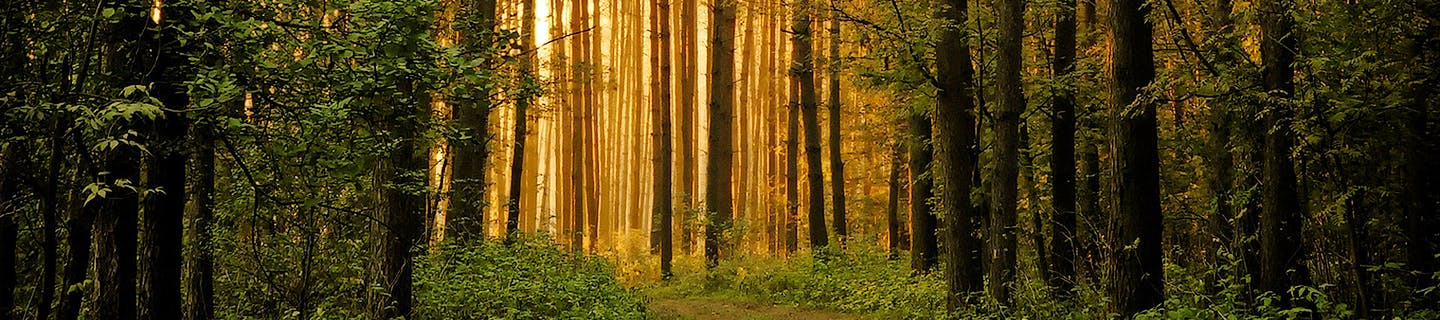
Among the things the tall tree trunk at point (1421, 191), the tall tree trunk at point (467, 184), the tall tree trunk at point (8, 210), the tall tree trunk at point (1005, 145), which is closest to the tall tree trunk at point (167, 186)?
the tall tree trunk at point (8, 210)

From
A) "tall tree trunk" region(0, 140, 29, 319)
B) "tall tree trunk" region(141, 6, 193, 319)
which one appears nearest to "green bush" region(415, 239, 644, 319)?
"tall tree trunk" region(141, 6, 193, 319)

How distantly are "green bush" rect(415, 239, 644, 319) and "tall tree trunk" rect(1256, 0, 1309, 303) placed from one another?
704 centimetres

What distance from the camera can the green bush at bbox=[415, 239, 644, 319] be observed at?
11086 mm

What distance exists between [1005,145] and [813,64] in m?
7.90

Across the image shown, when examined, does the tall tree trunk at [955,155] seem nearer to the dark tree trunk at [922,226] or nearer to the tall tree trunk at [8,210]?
the dark tree trunk at [922,226]

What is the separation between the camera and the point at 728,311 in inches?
682

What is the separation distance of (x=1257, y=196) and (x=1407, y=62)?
1.97 meters

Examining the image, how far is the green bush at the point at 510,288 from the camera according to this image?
36.4ft

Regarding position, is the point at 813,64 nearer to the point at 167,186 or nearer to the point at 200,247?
the point at 200,247

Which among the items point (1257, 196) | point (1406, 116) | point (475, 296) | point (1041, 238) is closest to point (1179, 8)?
point (1041, 238)

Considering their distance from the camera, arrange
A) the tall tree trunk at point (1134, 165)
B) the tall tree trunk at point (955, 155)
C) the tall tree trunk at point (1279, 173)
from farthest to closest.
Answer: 1. the tall tree trunk at point (955, 155)
2. the tall tree trunk at point (1134, 165)
3. the tall tree trunk at point (1279, 173)

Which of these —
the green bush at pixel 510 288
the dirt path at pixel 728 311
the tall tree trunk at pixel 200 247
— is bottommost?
the dirt path at pixel 728 311

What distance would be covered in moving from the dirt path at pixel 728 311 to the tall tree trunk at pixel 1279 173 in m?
7.19

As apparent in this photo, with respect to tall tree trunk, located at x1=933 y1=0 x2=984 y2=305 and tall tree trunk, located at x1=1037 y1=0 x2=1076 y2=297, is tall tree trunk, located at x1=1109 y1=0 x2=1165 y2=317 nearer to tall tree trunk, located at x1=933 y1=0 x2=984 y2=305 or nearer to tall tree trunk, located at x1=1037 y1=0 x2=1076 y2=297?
tall tree trunk, located at x1=933 y1=0 x2=984 y2=305
